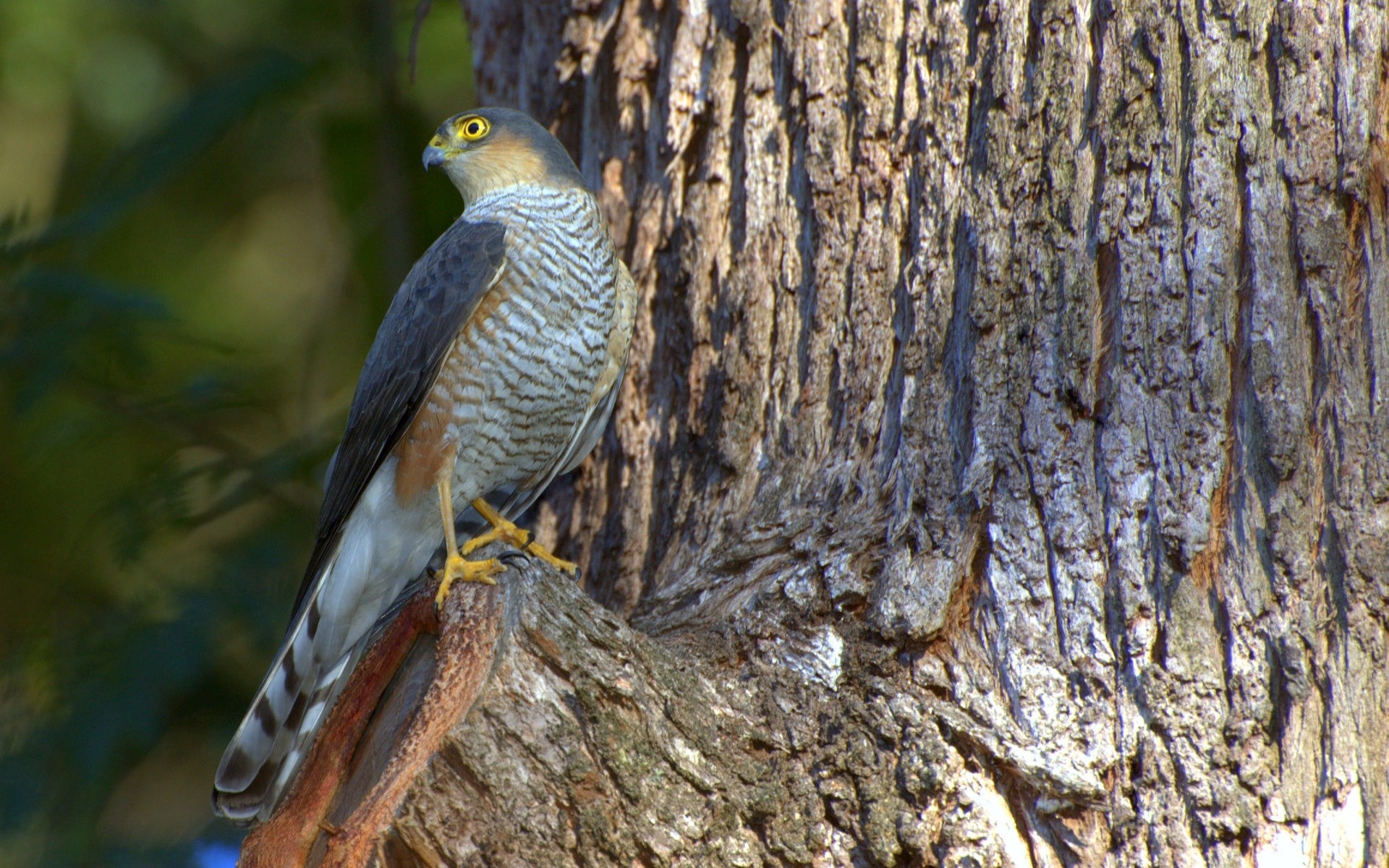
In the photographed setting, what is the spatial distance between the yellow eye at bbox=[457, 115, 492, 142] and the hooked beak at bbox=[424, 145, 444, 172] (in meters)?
0.11

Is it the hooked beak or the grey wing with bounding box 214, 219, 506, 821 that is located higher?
the hooked beak

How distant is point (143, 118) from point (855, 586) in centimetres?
440

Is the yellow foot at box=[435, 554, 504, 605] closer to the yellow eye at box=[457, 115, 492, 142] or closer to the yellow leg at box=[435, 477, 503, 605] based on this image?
the yellow leg at box=[435, 477, 503, 605]

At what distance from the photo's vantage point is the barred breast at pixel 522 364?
10.0 feet

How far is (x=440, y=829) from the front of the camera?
1752mm

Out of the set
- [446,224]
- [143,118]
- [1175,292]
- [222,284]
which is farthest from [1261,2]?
[222,284]

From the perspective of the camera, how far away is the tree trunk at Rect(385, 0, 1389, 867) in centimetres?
188

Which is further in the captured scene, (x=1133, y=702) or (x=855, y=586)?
(x=855, y=586)

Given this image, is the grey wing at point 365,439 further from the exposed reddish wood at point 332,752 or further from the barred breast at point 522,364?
the exposed reddish wood at point 332,752

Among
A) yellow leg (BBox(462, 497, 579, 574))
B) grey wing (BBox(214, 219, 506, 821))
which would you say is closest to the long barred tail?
grey wing (BBox(214, 219, 506, 821))

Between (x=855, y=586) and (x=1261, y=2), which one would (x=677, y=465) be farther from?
(x=1261, y=2)

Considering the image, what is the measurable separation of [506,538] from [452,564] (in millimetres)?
540

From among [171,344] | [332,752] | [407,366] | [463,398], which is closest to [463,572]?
[332,752]

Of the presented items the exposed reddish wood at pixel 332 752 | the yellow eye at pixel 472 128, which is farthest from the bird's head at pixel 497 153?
the exposed reddish wood at pixel 332 752
